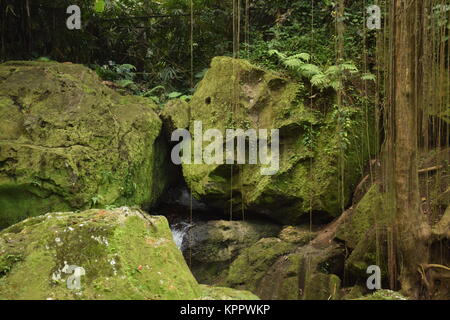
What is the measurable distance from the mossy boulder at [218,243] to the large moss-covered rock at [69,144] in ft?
3.55

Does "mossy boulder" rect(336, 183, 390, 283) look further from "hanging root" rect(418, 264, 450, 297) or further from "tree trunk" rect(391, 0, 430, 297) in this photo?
"hanging root" rect(418, 264, 450, 297)

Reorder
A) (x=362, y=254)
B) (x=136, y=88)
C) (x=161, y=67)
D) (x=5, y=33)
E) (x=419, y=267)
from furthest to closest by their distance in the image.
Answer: (x=161, y=67) → (x=136, y=88) → (x=5, y=33) → (x=362, y=254) → (x=419, y=267)

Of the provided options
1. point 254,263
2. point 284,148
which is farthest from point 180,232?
point 284,148

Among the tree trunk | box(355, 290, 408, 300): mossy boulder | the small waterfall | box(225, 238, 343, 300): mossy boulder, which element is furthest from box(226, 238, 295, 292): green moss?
the tree trunk

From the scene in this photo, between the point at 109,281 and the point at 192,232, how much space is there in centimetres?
329

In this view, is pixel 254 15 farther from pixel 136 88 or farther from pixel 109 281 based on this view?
pixel 109 281

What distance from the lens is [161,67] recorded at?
32.2 feet

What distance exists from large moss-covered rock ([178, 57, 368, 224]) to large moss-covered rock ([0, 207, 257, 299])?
2837 millimetres

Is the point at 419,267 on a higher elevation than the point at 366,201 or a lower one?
lower

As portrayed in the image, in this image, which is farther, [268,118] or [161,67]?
[161,67]

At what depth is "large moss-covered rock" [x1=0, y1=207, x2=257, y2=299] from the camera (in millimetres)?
3311

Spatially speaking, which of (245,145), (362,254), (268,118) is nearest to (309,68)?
(268,118)

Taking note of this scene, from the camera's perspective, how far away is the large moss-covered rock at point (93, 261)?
10.9ft

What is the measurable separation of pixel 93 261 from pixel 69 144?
3156mm
